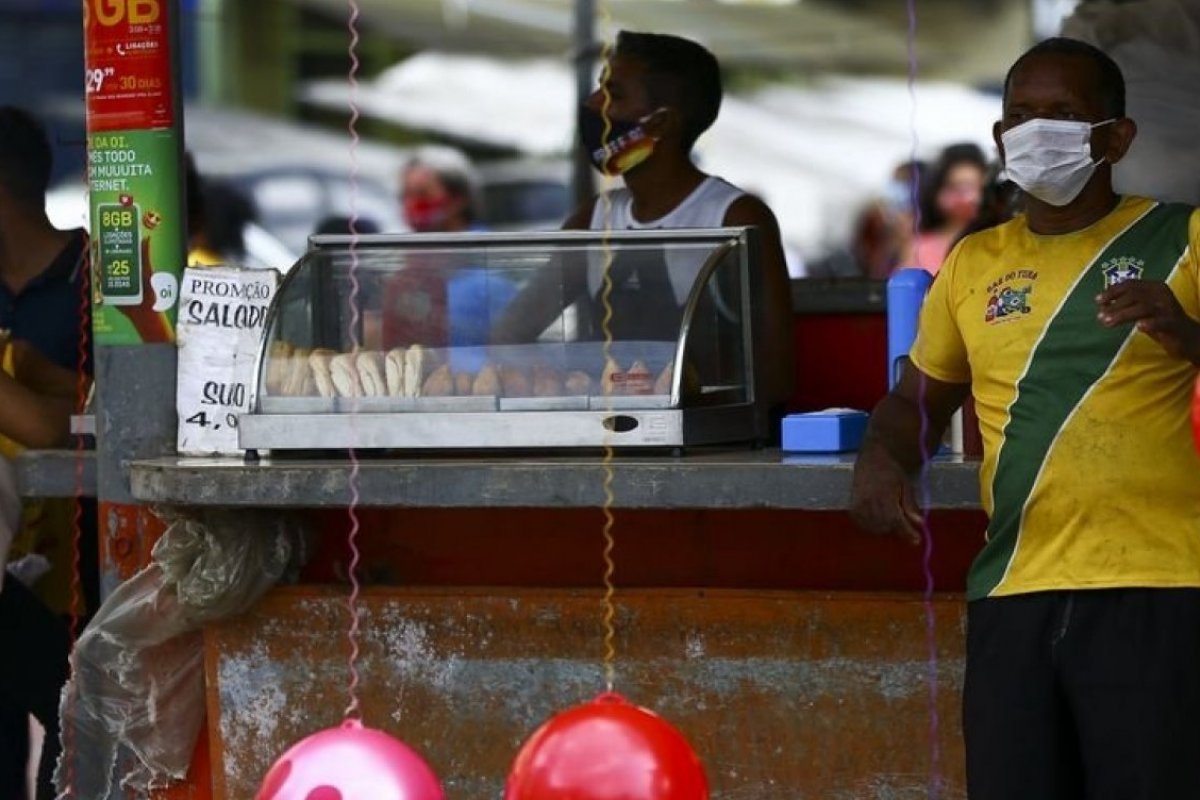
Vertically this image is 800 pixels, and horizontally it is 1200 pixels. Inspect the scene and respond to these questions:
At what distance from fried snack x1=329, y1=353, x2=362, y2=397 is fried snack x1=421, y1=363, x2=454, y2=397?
0.47 feet

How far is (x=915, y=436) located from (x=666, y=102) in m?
1.52

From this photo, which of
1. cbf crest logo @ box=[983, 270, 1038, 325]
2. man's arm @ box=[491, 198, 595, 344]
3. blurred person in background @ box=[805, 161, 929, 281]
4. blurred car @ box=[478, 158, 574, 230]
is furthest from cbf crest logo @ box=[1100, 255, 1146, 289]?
blurred car @ box=[478, 158, 574, 230]

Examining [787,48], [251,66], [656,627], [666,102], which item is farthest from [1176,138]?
[251,66]

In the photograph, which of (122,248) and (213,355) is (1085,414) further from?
(122,248)

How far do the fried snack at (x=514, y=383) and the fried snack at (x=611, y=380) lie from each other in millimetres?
156

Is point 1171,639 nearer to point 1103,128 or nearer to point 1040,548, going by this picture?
point 1040,548

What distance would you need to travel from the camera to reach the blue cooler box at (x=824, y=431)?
15.4ft

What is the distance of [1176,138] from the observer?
239 inches

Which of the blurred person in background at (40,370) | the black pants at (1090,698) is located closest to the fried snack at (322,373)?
the blurred person in background at (40,370)

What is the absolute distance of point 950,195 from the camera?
33.0 feet

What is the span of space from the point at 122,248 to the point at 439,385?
828mm

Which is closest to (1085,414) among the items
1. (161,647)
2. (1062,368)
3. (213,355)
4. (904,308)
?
(1062,368)

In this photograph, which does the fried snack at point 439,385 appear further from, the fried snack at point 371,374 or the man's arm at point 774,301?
the man's arm at point 774,301

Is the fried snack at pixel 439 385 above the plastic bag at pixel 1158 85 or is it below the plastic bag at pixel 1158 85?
below
